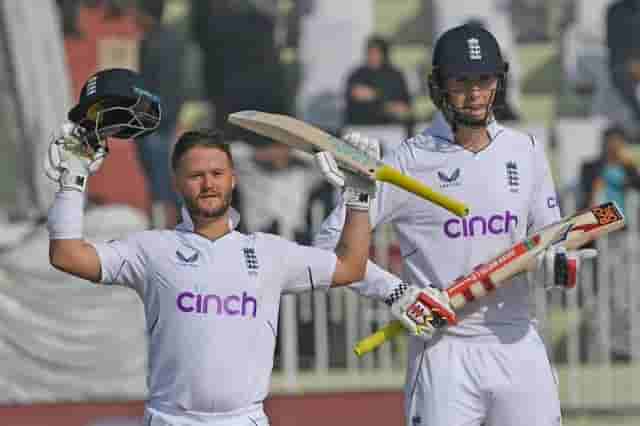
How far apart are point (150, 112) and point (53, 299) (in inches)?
209

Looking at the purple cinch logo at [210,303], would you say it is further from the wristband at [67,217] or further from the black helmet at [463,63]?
the black helmet at [463,63]

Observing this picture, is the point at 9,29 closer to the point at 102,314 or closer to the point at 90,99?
the point at 102,314

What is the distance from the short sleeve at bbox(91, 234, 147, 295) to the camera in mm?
4898

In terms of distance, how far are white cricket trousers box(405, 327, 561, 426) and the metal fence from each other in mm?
4236

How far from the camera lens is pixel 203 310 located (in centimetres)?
489

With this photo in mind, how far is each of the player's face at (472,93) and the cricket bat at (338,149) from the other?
57 centimetres

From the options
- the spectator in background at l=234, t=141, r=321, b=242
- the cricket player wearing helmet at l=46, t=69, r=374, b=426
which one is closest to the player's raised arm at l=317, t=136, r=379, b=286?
the cricket player wearing helmet at l=46, t=69, r=374, b=426

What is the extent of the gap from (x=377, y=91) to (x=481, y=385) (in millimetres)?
5296

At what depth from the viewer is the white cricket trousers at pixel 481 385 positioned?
18.4ft

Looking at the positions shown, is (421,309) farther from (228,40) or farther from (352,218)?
(228,40)

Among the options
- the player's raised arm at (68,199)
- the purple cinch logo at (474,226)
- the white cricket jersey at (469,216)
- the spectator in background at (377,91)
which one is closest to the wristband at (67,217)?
the player's raised arm at (68,199)

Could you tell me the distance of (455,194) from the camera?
5.71m

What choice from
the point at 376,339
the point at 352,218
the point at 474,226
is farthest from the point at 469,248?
the point at 352,218

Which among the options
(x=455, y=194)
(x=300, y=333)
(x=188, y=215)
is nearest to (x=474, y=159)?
(x=455, y=194)
